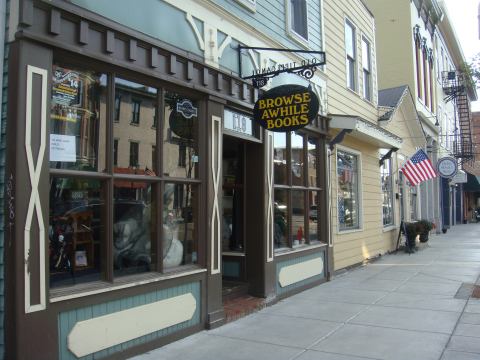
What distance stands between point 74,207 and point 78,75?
1.23 m

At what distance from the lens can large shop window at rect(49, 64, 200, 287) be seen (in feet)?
14.8

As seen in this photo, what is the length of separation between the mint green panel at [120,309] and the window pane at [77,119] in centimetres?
130

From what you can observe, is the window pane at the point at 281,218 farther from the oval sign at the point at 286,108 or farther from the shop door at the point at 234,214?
the oval sign at the point at 286,108

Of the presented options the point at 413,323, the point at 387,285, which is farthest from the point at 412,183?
the point at 413,323

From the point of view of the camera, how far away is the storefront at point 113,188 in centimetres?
404

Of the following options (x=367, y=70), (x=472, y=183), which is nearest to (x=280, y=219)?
(x=367, y=70)

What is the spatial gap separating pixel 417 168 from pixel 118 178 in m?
12.3

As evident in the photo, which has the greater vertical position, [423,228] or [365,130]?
[365,130]

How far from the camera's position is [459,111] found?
3150 centimetres

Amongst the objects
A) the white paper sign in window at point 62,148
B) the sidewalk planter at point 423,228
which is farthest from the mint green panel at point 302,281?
the sidewalk planter at point 423,228

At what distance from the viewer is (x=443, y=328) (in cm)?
617

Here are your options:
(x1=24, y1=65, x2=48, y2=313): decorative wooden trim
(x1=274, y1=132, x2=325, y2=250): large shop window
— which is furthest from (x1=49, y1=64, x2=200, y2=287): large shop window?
(x1=274, y1=132, x2=325, y2=250): large shop window

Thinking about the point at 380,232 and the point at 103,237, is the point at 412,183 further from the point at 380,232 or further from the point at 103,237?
the point at 103,237

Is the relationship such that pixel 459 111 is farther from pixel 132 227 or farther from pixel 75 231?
pixel 75 231
